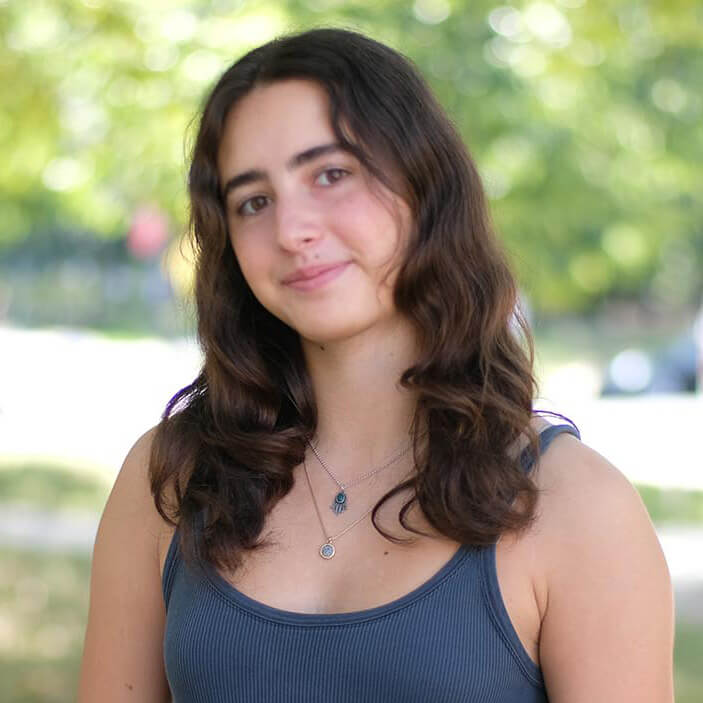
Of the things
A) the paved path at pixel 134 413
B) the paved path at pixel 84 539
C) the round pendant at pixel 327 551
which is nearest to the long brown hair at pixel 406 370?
the round pendant at pixel 327 551

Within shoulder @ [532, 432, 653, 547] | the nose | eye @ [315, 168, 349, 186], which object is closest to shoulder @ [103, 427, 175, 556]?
the nose

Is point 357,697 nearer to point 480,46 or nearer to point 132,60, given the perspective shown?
point 132,60

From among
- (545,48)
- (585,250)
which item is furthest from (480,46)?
(585,250)

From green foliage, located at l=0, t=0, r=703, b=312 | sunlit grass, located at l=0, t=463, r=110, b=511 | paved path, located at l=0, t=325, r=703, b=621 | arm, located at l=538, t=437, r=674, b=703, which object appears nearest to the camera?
arm, located at l=538, t=437, r=674, b=703

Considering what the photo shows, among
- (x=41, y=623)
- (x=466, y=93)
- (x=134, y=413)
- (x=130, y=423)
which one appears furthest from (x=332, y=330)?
(x=134, y=413)

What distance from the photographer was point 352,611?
2094 mm

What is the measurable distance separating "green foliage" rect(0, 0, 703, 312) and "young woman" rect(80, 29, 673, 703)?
224 cm

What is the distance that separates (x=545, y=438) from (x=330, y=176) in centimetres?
62

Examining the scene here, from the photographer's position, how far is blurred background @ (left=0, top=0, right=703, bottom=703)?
721 cm

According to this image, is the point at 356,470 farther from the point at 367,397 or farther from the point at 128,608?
the point at 128,608

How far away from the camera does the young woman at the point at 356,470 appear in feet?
6.68

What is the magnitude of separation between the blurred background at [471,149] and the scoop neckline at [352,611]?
0.82 metres

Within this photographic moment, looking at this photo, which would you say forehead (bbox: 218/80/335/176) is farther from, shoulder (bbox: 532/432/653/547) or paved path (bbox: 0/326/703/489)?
paved path (bbox: 0/326/703/489)

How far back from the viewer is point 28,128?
7.87 meters
